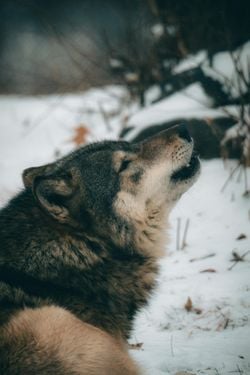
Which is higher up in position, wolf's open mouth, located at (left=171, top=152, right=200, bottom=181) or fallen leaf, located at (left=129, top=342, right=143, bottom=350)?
wolf's open mouth, located at (left=171, top=152, right=200, bottom=181)

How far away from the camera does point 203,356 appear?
3145 mm

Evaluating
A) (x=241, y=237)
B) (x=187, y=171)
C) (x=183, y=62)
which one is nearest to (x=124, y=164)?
(x=187, y=171)

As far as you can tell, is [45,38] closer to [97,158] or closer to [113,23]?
[113,23]

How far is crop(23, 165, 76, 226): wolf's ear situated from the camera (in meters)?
3.04

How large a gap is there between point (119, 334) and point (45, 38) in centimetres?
1523

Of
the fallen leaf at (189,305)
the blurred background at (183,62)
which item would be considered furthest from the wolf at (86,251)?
the blurred background at (183,62)

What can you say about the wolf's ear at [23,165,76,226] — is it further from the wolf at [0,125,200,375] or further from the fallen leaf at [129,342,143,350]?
the fallen leaf at [129,342,143,350]

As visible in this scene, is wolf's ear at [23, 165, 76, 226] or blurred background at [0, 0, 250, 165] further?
blurred background at [0, 0, 250, 165]

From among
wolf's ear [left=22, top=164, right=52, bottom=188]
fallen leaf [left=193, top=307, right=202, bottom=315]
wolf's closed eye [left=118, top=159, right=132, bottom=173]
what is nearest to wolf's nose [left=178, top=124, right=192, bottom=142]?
wolf's closed eye [left=118, top=159, right=132, bottom=173]

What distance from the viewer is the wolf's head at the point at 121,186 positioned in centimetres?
328

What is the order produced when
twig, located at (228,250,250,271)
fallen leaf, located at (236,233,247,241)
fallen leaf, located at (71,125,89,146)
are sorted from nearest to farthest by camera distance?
twig, located at (228,250,250,271) < fallen leaf, located at (236,233,247,241) < fallen leaf, located at (71,125,89,146)

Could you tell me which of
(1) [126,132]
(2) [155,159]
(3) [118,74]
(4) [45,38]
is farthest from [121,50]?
(4) [45,38]

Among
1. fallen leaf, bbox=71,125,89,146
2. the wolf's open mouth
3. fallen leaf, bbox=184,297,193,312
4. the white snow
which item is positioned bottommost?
fallen leaf, bbox=184,297,193,312

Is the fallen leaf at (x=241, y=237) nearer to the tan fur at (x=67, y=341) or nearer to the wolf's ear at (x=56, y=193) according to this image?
the wolf's ear at (x=56, y=193)
